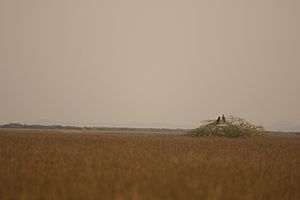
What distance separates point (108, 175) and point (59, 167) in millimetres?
2915

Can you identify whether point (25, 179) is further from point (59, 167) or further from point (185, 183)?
point (185, 183)

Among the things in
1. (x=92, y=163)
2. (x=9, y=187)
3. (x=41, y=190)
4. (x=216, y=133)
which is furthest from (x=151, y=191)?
(x=216, y=133)

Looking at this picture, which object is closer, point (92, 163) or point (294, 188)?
point (294, 188)

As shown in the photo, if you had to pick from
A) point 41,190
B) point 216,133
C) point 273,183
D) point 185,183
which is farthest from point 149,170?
point 216,133

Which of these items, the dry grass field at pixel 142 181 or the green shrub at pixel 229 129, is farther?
the green shrub at pixel 229 129

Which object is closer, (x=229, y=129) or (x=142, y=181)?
(x=142, y=181)

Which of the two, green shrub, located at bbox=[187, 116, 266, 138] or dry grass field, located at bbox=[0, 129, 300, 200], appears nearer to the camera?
→ dry grass field, located at bbox=[0, 129, 300, 200]

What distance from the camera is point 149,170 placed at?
15.7 metres

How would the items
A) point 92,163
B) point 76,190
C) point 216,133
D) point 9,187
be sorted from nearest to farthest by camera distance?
point 76,190 → point 9,187 → point 92,163 → point 216,133

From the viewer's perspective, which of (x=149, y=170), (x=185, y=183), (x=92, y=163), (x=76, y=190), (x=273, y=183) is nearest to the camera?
(x=76, y=190)

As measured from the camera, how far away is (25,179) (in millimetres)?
13047

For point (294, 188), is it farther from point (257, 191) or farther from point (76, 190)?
point (76, 190)

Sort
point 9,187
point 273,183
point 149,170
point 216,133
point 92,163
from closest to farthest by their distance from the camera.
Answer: point 9,187 → point 273,183 → point 149,170 → point 92,163 → point 216,133

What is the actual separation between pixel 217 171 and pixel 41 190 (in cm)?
734
